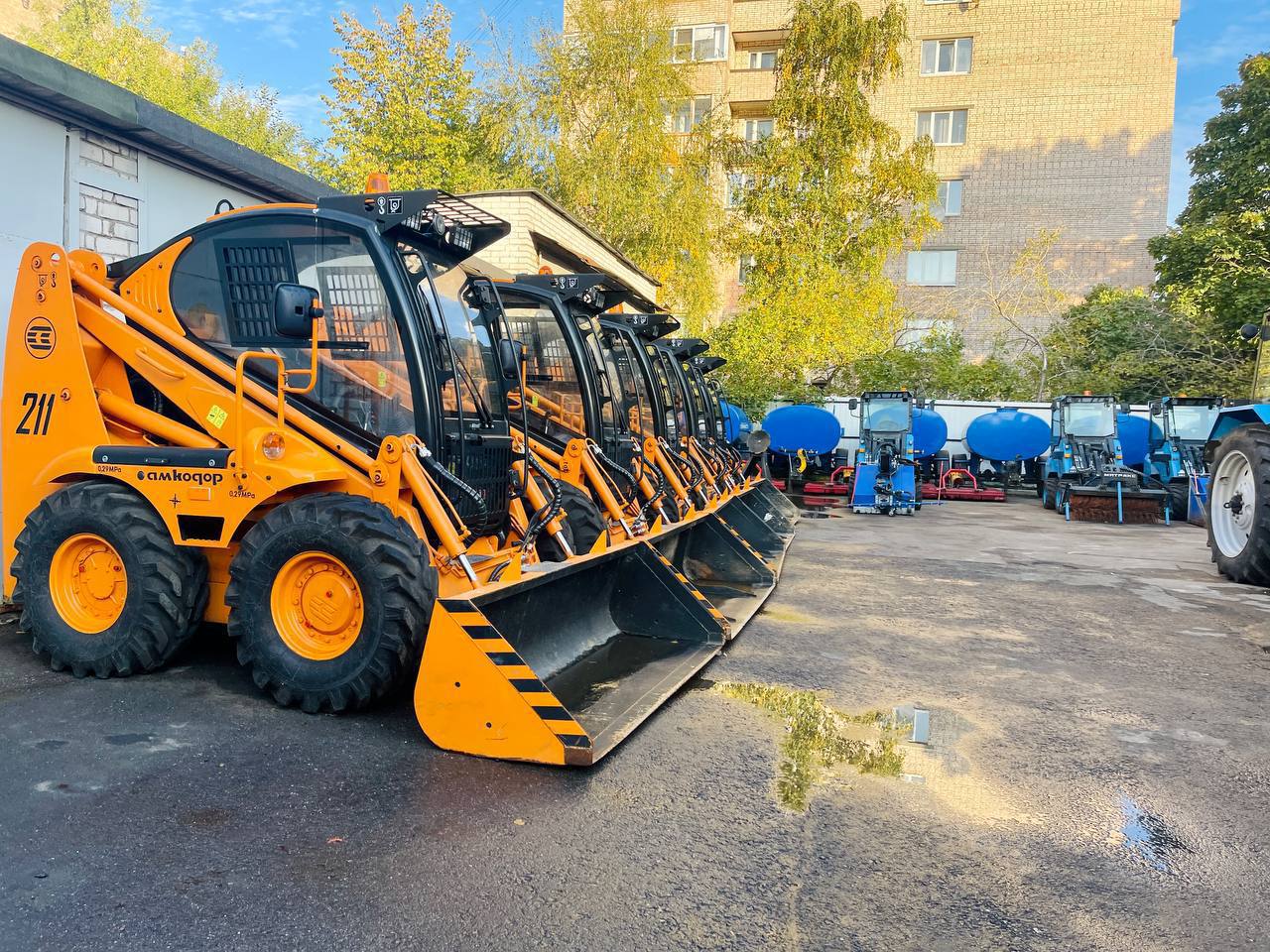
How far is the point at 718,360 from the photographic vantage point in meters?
15.2

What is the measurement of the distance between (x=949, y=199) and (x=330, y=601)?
107 ft

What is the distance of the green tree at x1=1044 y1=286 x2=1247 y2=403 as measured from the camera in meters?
24.1

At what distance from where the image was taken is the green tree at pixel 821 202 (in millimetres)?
22828

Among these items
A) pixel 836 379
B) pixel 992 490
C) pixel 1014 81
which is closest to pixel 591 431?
pixel 992 490

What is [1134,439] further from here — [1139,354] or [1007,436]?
[1139,354]

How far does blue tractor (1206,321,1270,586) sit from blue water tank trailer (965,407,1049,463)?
960cm

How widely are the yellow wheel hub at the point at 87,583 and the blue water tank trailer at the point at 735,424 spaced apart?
14715 millimetres

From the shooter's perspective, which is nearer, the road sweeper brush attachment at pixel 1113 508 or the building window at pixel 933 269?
the road sweeper brush attachment at pixel 1113 508

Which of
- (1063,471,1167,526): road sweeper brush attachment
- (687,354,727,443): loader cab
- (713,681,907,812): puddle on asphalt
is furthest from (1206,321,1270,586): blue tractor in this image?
(687,354,727,443): loader cab

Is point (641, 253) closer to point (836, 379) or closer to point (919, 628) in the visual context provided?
point (836, 379)

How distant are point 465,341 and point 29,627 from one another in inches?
110

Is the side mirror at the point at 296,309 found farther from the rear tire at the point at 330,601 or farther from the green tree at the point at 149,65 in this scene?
the green tree at the point at 149,65

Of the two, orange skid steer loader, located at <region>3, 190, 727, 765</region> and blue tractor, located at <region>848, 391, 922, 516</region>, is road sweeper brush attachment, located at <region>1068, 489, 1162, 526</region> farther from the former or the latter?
orange skid steer loader, located at <region>3, 190, 727, 765</region>

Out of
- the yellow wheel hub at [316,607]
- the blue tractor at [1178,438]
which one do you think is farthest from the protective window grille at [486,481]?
the blue tractor at [1178,438]
